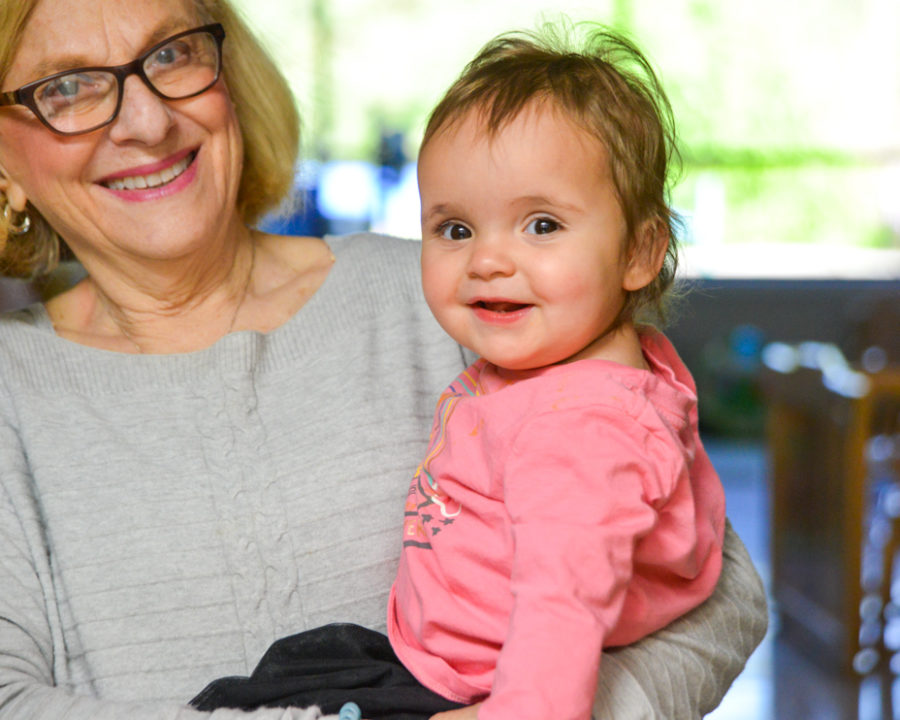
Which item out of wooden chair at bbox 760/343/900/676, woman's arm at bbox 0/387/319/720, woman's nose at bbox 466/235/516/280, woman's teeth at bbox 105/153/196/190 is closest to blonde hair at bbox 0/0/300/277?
woman's teeth at bbox 105/153/196/190

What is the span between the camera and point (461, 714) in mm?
1164

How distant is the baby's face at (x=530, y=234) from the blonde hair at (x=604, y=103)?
17 millimetres

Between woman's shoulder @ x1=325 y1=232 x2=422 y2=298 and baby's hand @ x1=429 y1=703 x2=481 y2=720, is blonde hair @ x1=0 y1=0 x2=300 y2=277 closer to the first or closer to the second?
woman's shoulder @ x1=325 y1=232 x2=422 y2=298

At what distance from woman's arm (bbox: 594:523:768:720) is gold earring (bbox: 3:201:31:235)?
3.62ft

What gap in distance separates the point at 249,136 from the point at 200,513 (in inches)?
25.9

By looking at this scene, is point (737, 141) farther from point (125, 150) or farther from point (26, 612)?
point (26, 612)

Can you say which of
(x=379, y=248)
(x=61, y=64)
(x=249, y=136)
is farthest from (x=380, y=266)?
(x=61, y=64)

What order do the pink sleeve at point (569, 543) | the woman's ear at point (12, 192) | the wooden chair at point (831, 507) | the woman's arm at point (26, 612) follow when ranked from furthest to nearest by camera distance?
1. the wooden chair at point (831, 507)
2. the woman's ear at point (12, 192)
3. the woman's arm at point (26, 612)
4. the pink sleeve at point (569, 543)

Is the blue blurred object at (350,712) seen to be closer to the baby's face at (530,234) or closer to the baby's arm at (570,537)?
the baby's arm at (570,537)

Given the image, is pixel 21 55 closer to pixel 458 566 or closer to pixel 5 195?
pixel 5 195

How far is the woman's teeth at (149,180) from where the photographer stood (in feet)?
5.00

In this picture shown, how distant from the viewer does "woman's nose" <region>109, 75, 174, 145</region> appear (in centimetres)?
147

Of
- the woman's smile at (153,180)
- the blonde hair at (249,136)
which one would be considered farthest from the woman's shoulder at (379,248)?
the woman's smile at (153,180)

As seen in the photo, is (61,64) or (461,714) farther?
(61,64)
